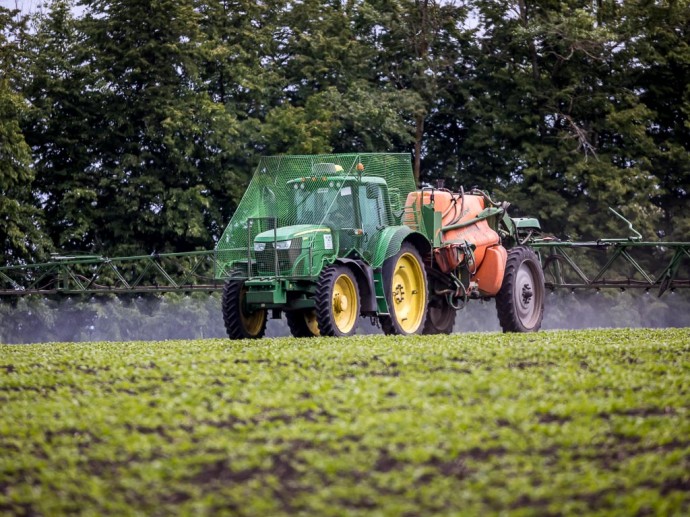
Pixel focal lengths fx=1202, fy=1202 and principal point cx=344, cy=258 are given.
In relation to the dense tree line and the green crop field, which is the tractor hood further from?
the dense tree line

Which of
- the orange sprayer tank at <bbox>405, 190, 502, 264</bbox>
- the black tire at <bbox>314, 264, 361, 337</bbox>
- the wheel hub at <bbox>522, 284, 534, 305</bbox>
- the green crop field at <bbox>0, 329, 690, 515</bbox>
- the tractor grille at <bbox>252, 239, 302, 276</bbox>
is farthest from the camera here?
the wheel hub at <bbox>522, 284, 534, 305</bbox>

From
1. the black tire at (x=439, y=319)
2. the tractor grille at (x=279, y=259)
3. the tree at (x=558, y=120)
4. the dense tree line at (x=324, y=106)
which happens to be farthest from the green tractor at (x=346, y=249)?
the tree at (x=558, y=120)

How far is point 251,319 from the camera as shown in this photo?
17484 mm

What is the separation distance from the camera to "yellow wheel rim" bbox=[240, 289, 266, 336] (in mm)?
17188

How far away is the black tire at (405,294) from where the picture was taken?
17391mm

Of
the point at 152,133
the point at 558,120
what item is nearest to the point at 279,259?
the point at 152,133

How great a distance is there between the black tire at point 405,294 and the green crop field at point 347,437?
4.98 m

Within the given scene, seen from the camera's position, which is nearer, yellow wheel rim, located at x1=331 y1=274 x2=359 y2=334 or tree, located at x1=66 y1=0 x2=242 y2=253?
yellow wheel rim, located at x1=331 y1=274 x2=359 y2=334

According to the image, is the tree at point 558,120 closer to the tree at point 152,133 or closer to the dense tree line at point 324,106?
the dense tree line at point 324,106


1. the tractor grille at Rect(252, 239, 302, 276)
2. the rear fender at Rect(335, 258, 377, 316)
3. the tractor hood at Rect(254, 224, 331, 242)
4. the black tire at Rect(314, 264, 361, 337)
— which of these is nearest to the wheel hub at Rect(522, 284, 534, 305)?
the rear fender at Rect(335, 258, 377, 316)

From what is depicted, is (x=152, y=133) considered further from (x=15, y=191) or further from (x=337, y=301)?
(x=337, y=301)

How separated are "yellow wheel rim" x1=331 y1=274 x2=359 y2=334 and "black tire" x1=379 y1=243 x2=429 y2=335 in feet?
1.92

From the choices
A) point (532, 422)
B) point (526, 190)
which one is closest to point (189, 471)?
point (532, 422)

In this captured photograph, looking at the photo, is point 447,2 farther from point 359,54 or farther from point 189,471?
point 189,471
